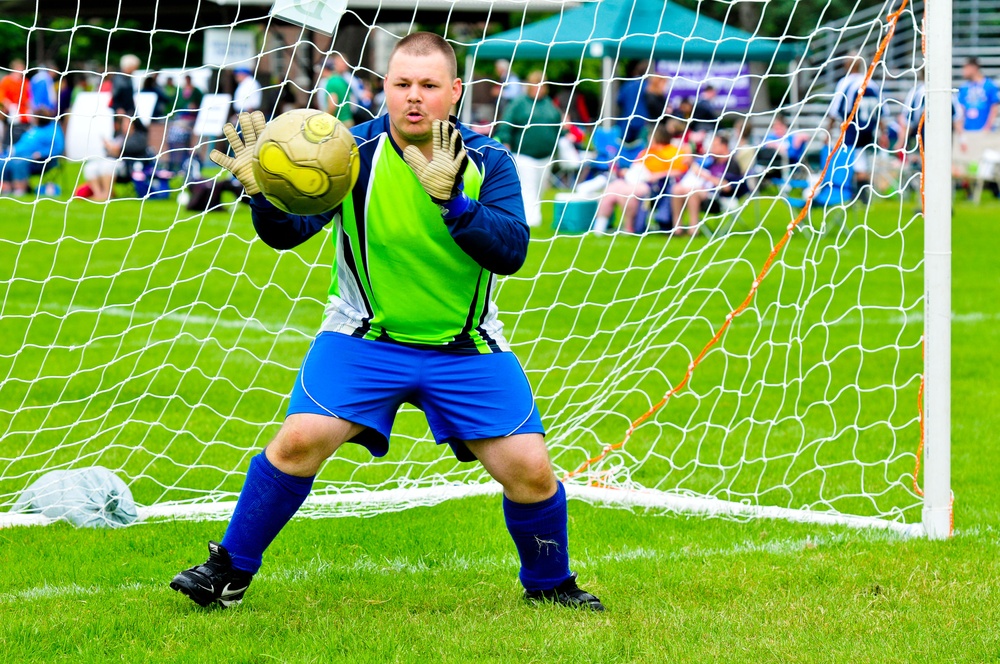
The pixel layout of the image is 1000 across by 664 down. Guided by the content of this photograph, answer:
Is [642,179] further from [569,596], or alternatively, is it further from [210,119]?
[569,596]

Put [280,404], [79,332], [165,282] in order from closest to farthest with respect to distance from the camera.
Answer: [280,404] < [79,332] < [165,282]

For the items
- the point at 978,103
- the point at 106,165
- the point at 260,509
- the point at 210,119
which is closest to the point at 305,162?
the point at 260,509

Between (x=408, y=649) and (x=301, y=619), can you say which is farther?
(x=301, y=619)

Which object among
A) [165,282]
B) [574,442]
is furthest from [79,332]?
[574,442]

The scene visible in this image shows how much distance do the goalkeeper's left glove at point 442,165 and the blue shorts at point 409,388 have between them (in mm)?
523

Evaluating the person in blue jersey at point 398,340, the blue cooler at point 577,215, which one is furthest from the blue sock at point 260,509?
the blue cooler at point 577,215

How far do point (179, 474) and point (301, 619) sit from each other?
200 cm

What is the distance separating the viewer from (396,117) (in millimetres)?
3338

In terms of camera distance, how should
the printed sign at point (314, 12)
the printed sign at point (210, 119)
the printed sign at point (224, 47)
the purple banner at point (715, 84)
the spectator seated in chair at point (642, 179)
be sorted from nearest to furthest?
the printed sign at point (314, 12) < the spectator seated in chair at point (642, 179) < the printed sign at point (210, 119) < the printed sign at point (224, 47) < the purple banner at point (715, 84)

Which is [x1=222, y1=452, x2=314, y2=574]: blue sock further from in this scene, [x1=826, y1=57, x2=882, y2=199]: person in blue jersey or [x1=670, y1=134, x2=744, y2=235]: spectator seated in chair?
[x1=670, y1=134, x2=744, y2=235]: spectator seated in chair

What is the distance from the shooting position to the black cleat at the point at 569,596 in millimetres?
3596

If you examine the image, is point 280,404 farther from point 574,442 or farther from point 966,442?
point 966,442

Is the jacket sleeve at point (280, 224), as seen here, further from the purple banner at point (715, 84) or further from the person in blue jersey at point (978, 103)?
the purple banner at point (715, 84)

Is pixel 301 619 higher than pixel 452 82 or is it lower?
lower
